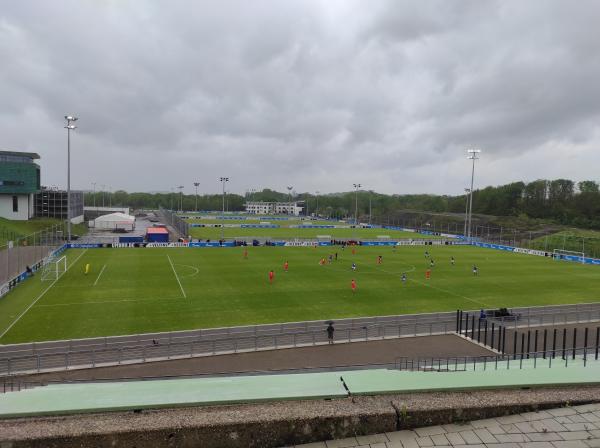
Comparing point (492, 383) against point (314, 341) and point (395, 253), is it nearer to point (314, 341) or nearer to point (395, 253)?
point (314, 341)

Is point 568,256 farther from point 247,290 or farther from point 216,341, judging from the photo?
point 216,341

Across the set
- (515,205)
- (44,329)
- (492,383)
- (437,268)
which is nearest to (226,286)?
(44,329)

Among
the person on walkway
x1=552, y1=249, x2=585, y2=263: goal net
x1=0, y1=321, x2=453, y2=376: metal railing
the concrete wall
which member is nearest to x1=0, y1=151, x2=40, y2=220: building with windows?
the concrete wall

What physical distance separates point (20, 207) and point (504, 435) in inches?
3835

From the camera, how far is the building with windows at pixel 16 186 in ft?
271

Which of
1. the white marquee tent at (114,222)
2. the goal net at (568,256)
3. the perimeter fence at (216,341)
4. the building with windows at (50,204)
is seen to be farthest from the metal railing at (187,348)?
the building with windows at (50,204)

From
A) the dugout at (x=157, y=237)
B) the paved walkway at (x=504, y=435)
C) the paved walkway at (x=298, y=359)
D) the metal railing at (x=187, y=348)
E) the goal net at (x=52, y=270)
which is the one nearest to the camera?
the paved walkway at (x=504, y=435)

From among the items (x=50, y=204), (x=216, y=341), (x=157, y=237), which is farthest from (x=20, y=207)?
(x=216, y=341)

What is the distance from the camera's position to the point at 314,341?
73.8 ft

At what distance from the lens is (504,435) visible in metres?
6.37

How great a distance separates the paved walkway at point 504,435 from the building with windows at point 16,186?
94118 mm

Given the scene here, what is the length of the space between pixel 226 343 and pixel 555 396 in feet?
55.6

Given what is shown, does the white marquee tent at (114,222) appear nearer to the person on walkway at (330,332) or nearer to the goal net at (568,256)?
the goal net at (568,256)

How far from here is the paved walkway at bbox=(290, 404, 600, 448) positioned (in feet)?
20.2
